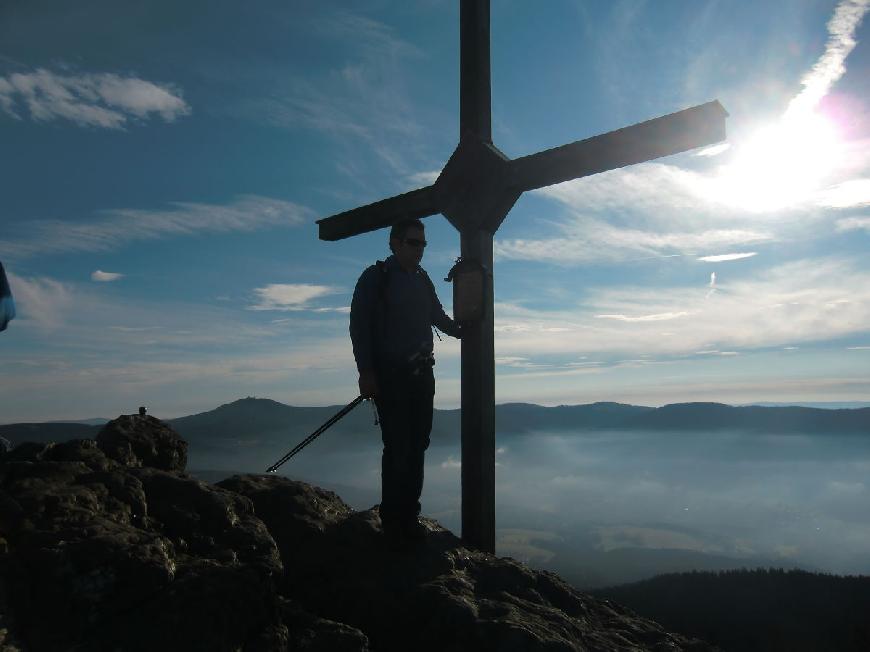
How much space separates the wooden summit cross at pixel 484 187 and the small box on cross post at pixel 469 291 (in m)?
0.05

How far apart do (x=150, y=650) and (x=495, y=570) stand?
7.79 ft

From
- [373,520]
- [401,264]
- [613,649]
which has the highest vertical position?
[401,264]

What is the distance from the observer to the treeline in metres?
6.26

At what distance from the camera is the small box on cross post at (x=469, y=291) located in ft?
16.1

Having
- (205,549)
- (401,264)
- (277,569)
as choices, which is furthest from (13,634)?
(401,264)

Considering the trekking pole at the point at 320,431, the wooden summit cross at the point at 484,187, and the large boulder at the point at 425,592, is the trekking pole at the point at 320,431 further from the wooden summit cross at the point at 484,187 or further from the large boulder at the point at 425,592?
the wooden summit cross at the point at 484,187

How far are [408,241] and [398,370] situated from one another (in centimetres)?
101

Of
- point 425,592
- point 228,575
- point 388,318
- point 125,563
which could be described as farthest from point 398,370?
point 125,563

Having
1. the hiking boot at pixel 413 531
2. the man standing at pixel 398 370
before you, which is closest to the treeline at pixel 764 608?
the hiking boot at pixel 413 531

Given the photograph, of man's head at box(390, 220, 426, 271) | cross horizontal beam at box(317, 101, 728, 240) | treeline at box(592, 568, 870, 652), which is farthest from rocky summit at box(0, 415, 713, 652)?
cross horizontal beam at box(317, 101, 728, 240)

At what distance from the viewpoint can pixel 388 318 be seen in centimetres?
434

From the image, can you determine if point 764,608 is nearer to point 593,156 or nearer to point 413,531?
point 413,531

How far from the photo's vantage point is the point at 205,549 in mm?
3332

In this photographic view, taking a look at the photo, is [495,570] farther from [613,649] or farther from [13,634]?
[13,634]
